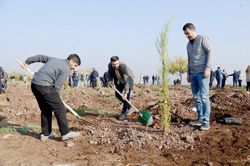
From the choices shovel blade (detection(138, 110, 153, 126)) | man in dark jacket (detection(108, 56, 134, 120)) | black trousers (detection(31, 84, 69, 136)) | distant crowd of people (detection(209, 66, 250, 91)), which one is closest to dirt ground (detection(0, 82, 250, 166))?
shovel blade (detection(138, 110, 153, 126))

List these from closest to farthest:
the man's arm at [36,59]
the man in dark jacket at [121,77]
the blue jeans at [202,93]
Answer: the man's arm at [36,59] < the blue jeans at [202,93] < the man in dark jacket at [121,77]

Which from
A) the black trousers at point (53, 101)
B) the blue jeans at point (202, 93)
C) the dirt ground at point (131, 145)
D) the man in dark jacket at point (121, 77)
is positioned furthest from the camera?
the man in dark jacket at point (121, 77)

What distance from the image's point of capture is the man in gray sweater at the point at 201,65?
262 inches

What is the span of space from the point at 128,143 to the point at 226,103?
17.5 ft

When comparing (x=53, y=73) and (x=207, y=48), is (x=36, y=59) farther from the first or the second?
(x=207, y=48)

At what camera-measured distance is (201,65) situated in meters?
6.77

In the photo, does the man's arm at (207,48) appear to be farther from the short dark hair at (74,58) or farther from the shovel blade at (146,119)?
the short dark hair at (74,58)

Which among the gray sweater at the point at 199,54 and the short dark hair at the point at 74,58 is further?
the gray sweater at the point at 199,54

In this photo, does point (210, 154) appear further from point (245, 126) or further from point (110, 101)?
point (110, 101)

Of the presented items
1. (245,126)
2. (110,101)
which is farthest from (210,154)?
(110,101)

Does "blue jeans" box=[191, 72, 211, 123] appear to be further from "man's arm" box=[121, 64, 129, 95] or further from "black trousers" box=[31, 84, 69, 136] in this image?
"black trousers" box=[31, 84, 69, 136]

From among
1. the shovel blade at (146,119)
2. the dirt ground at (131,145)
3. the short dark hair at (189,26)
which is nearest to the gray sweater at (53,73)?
the dirt ground at (131,145)

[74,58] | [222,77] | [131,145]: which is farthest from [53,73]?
[222,77]

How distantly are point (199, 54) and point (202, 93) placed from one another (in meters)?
0.69
